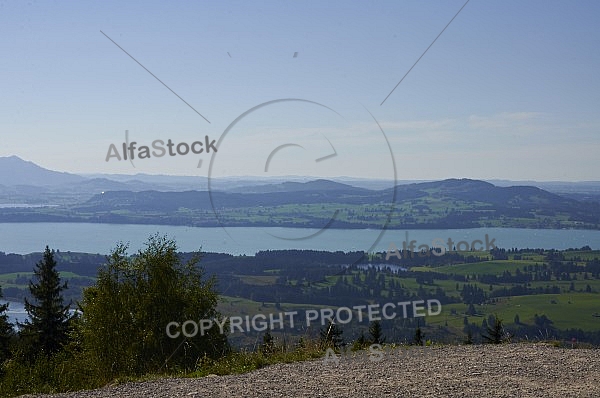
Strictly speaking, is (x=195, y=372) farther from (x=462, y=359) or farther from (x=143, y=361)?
(x=462, y=359)

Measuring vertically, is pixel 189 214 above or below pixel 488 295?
above

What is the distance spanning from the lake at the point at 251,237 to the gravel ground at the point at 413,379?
217cm

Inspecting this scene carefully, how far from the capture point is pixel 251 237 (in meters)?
9.21

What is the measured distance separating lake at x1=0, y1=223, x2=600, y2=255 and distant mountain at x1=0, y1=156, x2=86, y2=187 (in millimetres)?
22637

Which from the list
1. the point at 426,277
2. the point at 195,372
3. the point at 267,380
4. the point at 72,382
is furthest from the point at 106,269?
the point at 426,277

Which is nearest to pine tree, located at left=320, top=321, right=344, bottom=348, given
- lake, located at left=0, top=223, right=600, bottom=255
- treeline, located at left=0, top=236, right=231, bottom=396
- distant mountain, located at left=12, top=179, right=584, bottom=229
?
lake, located at left=0, top=223, right=600, bottom=255

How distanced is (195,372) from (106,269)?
809 cm

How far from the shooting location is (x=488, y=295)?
192ft

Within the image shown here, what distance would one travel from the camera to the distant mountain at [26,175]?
145 meters

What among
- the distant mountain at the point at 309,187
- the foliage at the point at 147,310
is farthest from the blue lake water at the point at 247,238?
the foliage at the point at 147,310

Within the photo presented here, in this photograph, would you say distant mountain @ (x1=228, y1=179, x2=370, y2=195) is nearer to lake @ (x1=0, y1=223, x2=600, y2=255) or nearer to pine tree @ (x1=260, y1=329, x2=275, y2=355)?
lake @ (x1=0, y1=223, x2=600, y2=255)

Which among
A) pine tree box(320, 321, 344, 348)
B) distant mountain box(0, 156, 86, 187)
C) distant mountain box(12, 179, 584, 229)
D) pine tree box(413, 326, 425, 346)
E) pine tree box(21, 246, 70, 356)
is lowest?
pine tree box(21, 246, 70, 356)

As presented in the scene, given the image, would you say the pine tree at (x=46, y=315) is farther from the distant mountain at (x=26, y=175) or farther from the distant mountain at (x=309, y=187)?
the distant mountain at (x=26, y=175)

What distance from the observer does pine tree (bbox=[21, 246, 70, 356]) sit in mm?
34125
